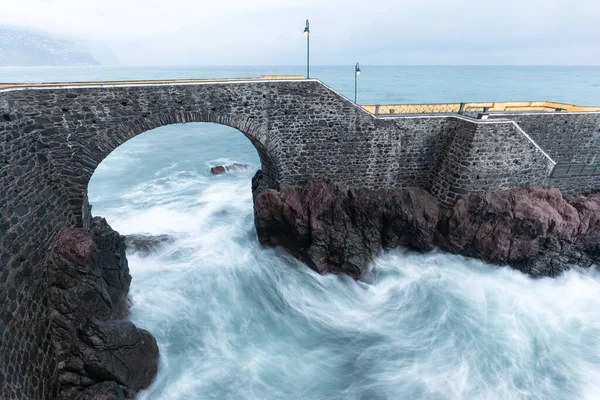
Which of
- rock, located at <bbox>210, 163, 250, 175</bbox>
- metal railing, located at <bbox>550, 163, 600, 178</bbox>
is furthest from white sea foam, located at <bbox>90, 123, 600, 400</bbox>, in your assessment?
rock, located at <bbox>210, 163, 250, 175</bbox>

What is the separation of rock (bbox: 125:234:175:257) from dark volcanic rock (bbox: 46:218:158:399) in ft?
15.3

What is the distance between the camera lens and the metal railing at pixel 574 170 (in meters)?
15.9

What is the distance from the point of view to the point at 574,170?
1625 cm

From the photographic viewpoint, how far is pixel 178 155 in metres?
32.7

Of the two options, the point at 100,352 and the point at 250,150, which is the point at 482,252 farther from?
the point at 250,150

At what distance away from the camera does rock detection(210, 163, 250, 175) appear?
2733 cm

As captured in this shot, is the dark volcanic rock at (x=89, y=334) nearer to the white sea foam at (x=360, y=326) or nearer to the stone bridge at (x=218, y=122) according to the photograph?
the stone bridge at (x=218, y=122)

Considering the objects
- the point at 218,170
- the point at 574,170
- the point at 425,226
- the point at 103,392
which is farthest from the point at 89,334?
the point at 574,170

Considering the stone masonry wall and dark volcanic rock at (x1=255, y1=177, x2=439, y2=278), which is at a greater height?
the stone masonry wall

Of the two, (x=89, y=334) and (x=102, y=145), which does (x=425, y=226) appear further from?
(x=102, y=145)

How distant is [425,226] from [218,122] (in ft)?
32.0

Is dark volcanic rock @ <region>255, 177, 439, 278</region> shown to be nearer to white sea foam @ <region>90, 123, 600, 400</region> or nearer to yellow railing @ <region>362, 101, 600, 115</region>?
white sea foam @ <region>90, 123, 600, 400</region>

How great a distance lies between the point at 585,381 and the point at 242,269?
1234 centimetres

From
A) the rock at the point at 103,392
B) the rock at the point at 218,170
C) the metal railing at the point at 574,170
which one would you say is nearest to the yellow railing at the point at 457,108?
the metal railing at the point at 574,170
